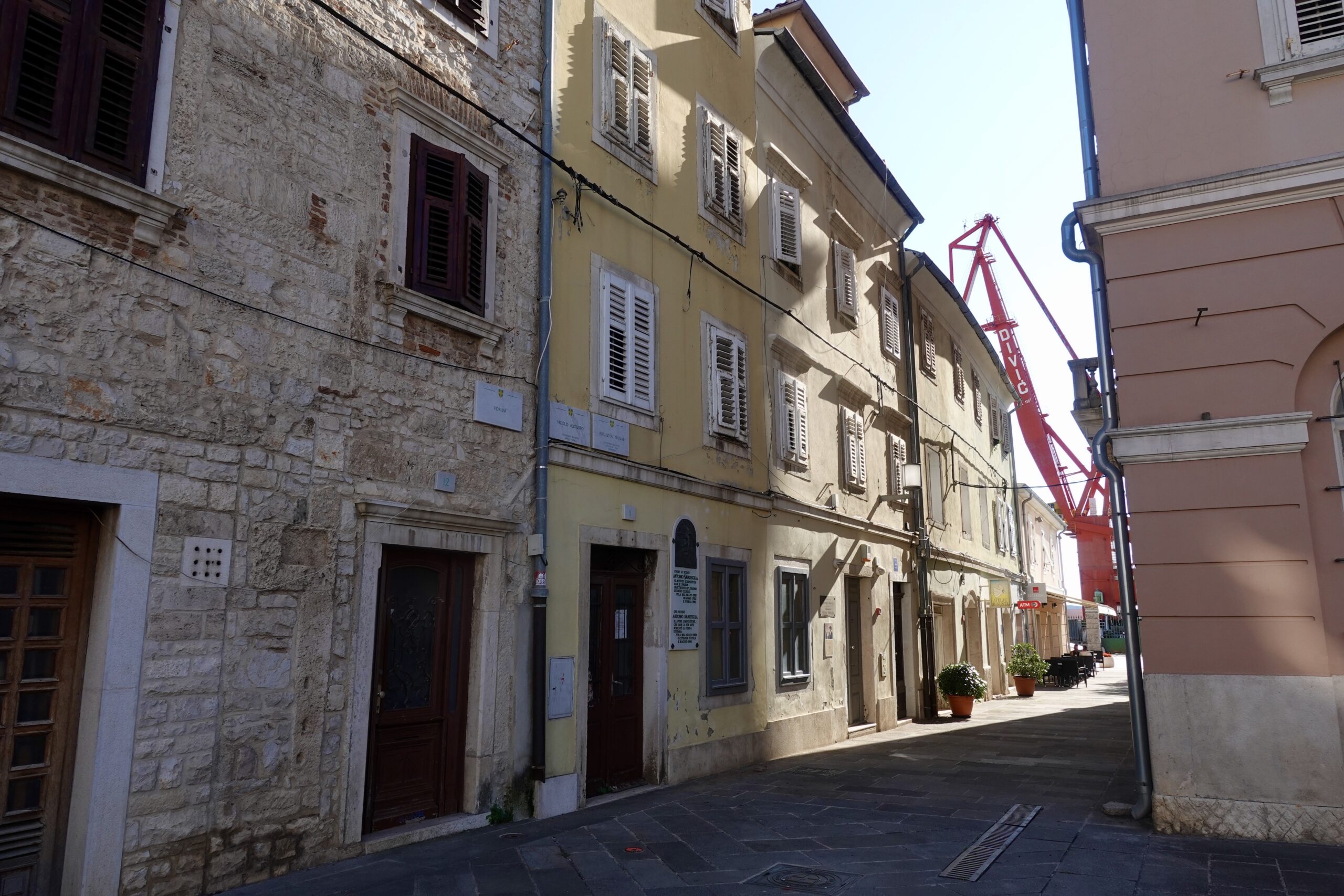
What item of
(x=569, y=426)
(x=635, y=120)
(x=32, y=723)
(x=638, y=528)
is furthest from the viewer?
(x=635, y=120)

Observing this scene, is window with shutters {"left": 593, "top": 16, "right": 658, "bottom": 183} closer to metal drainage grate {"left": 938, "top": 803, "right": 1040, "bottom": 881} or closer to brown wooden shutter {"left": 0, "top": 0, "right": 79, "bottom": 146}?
brown wooden shutter {"left": 0, "top": 0, "right": 79, "bottom": 146}

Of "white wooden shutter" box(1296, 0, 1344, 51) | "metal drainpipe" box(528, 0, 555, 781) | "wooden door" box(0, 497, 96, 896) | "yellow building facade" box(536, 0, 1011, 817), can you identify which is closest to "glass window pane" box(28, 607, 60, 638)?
"wooden door" box(0, 497, 96, 896)

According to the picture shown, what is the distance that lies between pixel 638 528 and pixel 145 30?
593cm

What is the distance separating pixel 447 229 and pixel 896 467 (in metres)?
11.4

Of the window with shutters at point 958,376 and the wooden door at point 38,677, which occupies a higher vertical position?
the window with shutters at point 958,376

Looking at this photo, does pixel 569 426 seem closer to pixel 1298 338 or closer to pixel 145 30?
pixel 145 30

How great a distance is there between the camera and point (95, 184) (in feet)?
17.8

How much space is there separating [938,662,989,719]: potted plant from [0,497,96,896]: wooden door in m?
14.5

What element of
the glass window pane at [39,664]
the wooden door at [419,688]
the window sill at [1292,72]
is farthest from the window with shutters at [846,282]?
the glass window pane at [39,664]

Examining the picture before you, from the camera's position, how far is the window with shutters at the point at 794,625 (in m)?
12.6

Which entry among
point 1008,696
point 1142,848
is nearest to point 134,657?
point 1142,848

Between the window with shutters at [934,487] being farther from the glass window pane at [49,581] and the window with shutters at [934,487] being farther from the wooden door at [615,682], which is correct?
the glass window pane at [49,581]

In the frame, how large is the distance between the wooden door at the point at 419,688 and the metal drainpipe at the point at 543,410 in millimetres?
620

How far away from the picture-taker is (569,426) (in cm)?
904
